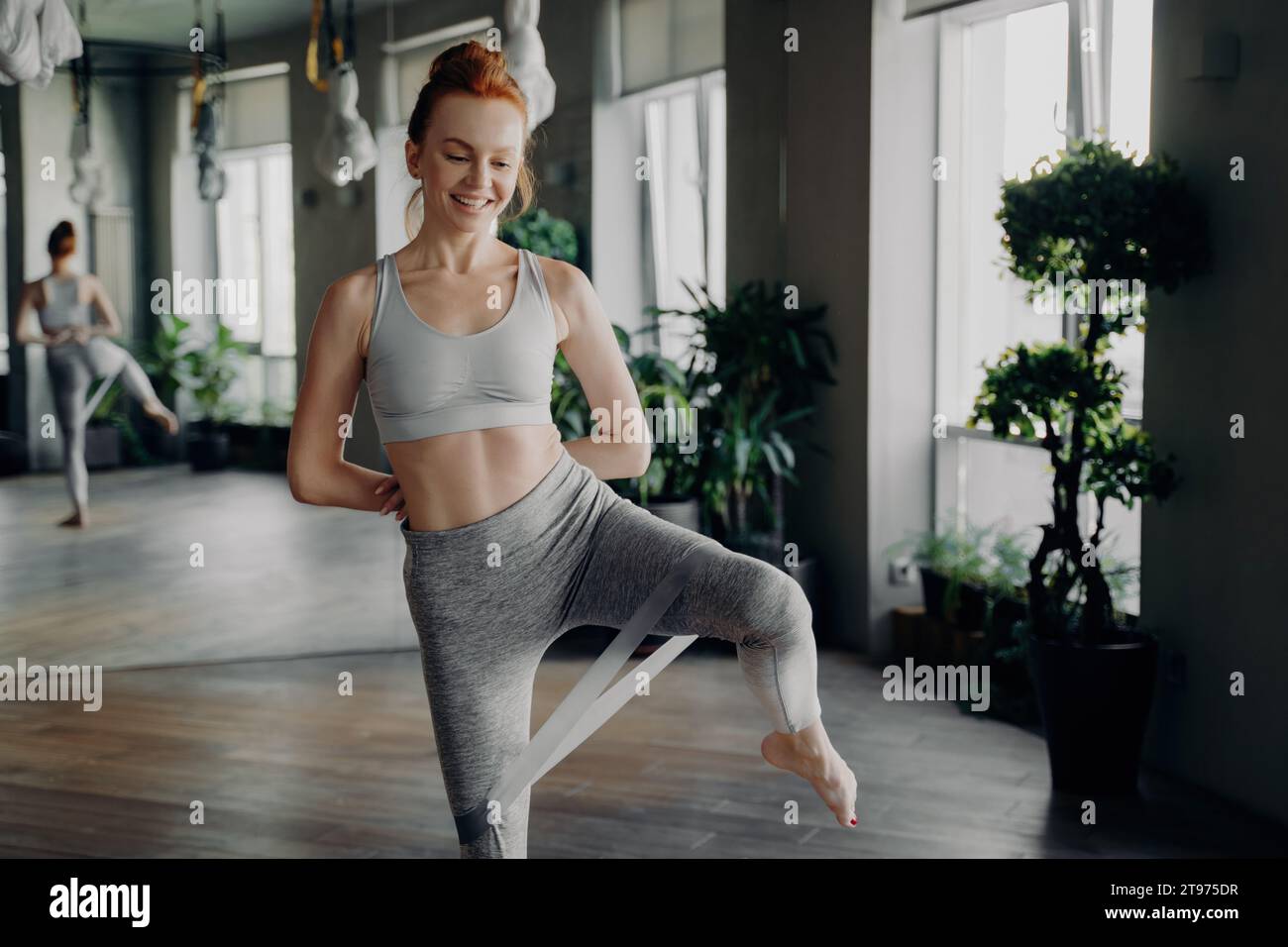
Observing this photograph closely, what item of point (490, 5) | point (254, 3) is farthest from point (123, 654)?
point (490, 5)

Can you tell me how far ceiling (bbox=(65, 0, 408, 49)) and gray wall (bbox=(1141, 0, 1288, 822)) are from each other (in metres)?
2.83

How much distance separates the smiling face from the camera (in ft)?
6.48

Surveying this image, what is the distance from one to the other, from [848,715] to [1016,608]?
0.62 metres

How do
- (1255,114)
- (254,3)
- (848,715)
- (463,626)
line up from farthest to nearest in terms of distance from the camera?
(254,3) < (848,715) < (1255,114) < (463,626)

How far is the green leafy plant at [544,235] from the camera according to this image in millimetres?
5051

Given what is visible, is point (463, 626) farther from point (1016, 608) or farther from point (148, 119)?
point (148, 119)

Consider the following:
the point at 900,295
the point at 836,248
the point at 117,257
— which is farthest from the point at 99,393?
the point at 900,295

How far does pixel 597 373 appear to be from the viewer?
7.06ft

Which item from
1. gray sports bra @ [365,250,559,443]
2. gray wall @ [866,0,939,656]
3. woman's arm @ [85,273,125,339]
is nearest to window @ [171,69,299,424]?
woman's arm @ [85,273,125,339]

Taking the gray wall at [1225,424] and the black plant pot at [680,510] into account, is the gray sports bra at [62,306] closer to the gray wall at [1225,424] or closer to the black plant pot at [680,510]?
the black plant pot at [680,510]

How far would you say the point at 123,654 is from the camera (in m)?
4.88

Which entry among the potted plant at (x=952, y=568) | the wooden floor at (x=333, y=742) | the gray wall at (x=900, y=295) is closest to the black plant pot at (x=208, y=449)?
the wooden floor at (x=333, y=742)

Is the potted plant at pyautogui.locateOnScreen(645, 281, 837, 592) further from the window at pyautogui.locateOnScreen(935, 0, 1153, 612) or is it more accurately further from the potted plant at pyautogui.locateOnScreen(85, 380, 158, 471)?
the potted plant at pyautogui.locateOnScreen(85, 380, 158, 471)

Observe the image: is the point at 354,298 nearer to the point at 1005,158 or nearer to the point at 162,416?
the point at 162,416
